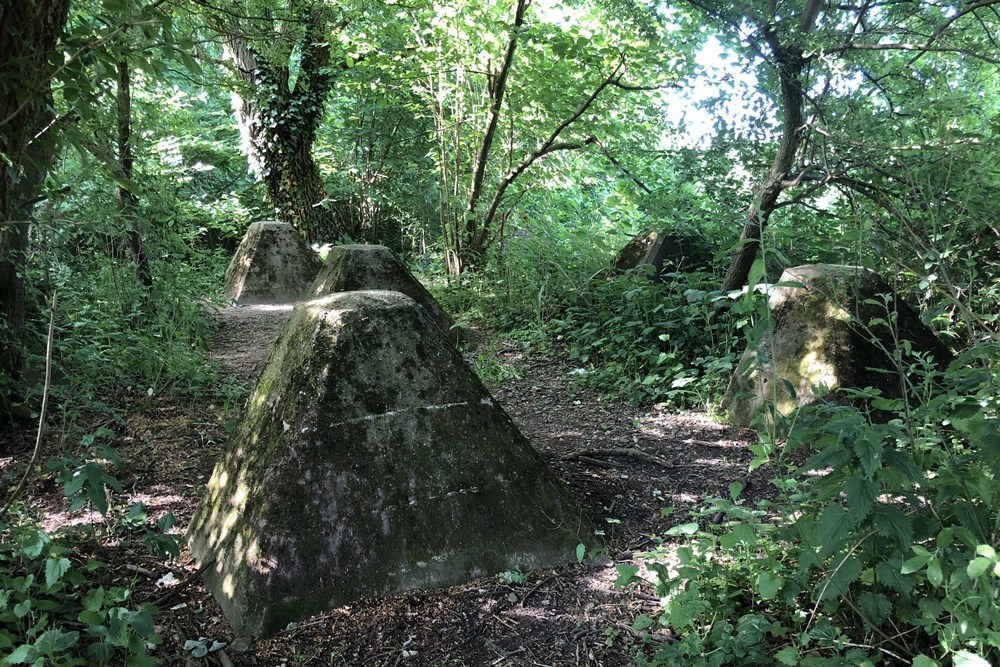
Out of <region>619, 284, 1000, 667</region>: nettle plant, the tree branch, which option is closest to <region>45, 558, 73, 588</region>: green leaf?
<region>619, 284, 1000, 667</region>: nettle plant

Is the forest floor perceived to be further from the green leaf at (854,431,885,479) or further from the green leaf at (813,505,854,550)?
the green leaf at (854,431,885,479)

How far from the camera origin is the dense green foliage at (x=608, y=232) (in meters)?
1.92

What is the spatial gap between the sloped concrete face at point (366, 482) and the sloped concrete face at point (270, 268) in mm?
6051

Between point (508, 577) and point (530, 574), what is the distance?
109 millimetres

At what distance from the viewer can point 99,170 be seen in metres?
3.35

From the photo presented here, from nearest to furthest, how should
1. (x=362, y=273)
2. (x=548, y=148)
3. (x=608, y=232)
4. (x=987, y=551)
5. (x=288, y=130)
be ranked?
(x=987, y=551) < (x=362, y=273) < (x=548, y=148) < (x=608, y=232) < (x=288, y=130)

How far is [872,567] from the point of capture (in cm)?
200

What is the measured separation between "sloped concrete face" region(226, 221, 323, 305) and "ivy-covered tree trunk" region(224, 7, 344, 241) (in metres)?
1.70

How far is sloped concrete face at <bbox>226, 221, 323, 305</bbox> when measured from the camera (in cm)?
883

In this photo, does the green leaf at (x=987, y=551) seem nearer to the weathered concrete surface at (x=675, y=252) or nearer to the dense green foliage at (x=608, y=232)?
the dense green foliage at (x=608, y=232)

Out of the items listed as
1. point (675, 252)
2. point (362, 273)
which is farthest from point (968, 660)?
point (675, 252)

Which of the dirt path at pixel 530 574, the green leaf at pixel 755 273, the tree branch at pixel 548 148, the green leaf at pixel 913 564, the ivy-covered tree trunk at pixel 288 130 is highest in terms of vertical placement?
the ivy-covered tree trunk at pixel 288 130

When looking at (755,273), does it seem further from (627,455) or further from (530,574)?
(627,455)

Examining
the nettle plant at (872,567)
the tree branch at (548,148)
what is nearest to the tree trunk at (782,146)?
the tree branch at (548,148)
